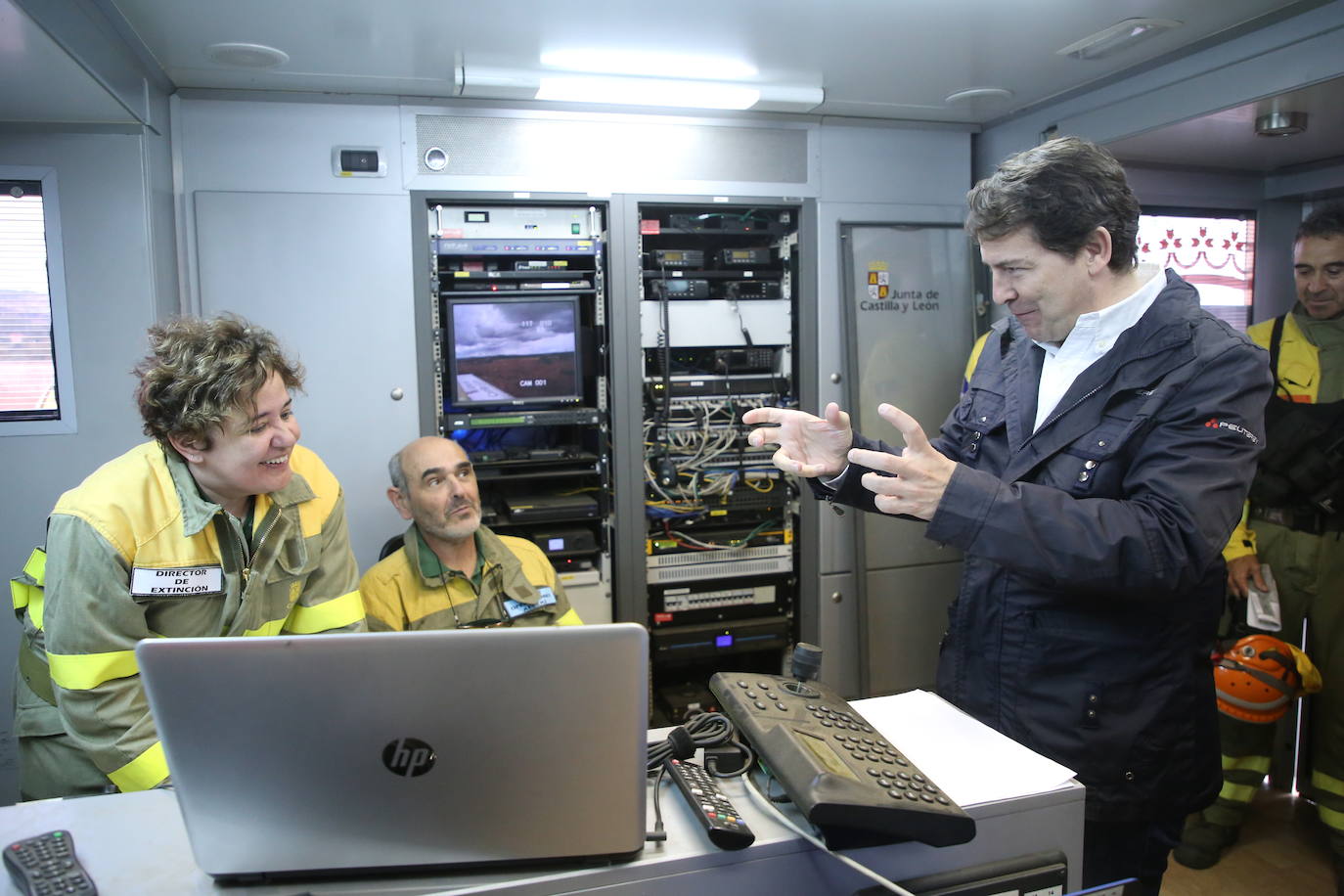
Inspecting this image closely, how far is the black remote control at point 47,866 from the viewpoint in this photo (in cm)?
86

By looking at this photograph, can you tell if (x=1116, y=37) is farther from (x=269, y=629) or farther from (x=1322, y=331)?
(x=269, y=629)

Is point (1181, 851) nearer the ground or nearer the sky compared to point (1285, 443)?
nearer the ground

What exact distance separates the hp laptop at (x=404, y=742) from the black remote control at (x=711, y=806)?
0.09m

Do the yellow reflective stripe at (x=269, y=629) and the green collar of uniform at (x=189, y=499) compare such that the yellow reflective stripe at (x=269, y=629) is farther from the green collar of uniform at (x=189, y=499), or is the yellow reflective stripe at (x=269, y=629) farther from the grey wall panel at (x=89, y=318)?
the grey wall panel at (x=89, y=318)

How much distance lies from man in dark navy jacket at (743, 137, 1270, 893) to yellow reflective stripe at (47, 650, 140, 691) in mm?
1097

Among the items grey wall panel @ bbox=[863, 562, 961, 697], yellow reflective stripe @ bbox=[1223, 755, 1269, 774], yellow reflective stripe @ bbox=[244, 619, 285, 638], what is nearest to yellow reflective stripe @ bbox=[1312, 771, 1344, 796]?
yellow reflective stripe @ bbox=[1223, 755, 1269, 774]

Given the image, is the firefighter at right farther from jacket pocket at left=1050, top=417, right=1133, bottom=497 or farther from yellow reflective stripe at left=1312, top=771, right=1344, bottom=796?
jacket pocket at left=1050, top=417, right=1133, bottom=497

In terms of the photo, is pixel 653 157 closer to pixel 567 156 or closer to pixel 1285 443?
pixel 567 156

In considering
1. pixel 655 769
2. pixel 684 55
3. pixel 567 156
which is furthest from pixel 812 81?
pixel 655 769

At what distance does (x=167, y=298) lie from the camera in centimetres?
267

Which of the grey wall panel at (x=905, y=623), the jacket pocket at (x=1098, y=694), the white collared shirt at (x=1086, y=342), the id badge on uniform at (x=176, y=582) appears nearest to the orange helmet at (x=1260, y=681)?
the grey wall panel at (x=905, y=623)

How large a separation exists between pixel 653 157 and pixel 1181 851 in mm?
2888

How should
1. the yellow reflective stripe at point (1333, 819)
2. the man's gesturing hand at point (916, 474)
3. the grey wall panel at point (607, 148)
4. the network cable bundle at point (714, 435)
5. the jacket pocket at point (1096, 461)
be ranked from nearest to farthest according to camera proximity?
the man's gesturing hand at point (916, 474) < the jacket pocket at point (1096, 461) < the yellow reflective stripe at point (1333, 819) < the grey wall panel at point (607, 148) < the network cable bundle at point (714, 435)

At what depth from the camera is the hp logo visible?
80 cm
